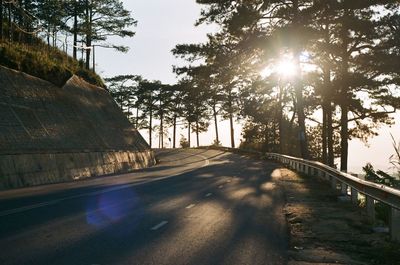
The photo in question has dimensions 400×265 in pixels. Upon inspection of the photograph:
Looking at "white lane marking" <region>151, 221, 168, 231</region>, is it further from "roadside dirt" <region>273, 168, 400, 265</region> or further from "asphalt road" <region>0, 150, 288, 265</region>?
"roadside dirt" <region>273, 168, 400, 265</region>

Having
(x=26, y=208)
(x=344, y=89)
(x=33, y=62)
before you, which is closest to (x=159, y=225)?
(x=26, y=208)

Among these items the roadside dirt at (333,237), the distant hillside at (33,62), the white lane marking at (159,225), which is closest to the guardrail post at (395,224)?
the roadside dirt at (333,237)

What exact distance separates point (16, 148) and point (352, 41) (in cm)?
2563

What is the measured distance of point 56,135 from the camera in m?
31.0

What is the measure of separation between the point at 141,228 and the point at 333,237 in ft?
12.3

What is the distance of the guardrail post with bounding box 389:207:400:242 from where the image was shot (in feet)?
31.8

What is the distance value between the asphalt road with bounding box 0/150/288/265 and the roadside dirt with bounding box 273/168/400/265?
333 mm

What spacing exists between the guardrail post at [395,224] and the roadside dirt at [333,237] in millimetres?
145

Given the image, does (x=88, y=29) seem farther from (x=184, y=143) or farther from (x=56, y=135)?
(x=184, y=143)

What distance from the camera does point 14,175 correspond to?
2377 centimetres

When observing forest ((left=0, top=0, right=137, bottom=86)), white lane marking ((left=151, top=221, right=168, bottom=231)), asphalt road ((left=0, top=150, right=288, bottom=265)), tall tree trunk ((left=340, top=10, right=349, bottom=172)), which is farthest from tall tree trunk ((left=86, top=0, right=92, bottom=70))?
white lane marking ((left=151, top=221, right=168, bottom=231))

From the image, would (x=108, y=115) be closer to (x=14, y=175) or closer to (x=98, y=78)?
(x=98, y=78)

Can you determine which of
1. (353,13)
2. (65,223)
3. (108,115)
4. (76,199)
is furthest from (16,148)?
(353,13)

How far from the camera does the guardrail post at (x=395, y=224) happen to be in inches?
382
